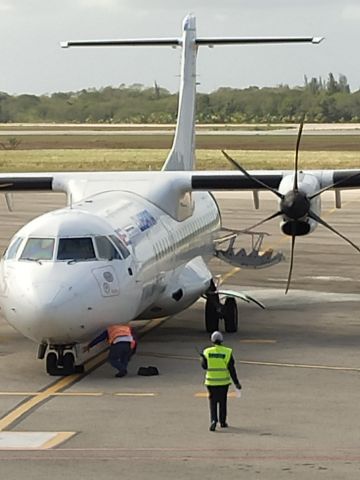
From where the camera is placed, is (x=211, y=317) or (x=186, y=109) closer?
(x=211, y=317)

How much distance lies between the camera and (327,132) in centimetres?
13488

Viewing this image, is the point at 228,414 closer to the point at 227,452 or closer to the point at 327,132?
the point at 227,452

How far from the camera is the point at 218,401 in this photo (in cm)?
1545

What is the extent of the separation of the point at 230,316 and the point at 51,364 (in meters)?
5.18

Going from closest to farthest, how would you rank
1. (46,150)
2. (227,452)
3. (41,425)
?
(227,452), (41,425), (46,150)

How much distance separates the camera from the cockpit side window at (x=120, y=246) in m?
19.8

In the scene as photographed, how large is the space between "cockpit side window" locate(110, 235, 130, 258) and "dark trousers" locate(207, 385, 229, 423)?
479cm

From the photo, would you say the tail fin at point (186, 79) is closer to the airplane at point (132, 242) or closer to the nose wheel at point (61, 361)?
the airplane at point (132, 242)

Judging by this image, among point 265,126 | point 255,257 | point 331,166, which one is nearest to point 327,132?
point 265,126

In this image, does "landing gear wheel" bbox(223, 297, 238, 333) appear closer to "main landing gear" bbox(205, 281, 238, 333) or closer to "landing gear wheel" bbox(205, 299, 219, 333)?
"main landing gear" bbox(205, 281, 238, 333)

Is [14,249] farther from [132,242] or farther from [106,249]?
[132,242]

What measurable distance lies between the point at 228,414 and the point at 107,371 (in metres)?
Answer: 3.55

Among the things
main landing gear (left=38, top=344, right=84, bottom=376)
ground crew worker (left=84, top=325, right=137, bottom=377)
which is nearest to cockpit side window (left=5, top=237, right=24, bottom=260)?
main landing gear (left=38, top=344, right=84, bottom=376)

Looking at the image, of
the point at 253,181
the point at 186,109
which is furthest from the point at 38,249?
the point at 186,109
